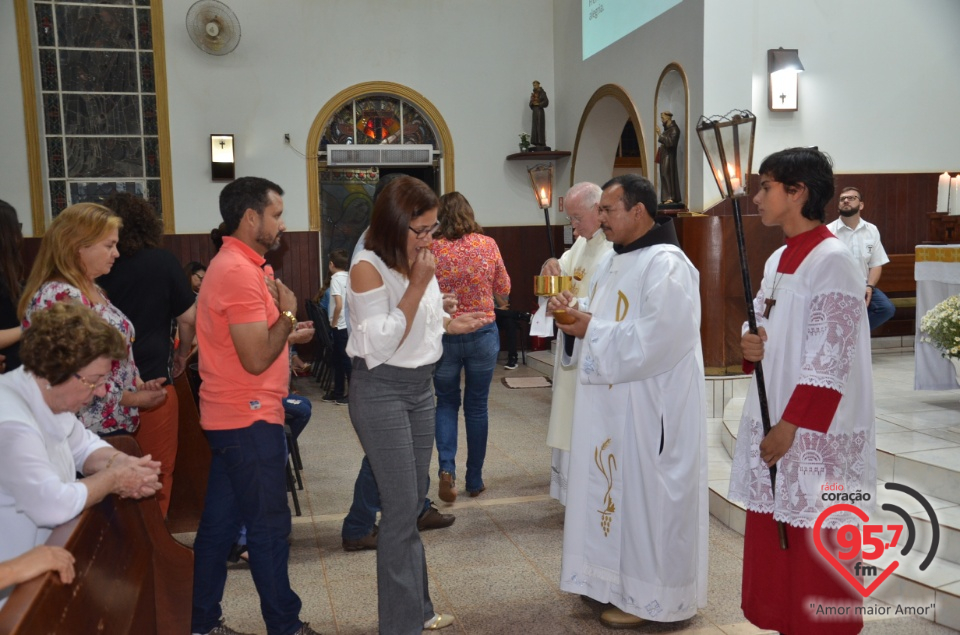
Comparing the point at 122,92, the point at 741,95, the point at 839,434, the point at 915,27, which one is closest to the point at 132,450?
the point at 839,434

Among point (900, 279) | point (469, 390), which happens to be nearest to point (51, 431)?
point (469, 390)

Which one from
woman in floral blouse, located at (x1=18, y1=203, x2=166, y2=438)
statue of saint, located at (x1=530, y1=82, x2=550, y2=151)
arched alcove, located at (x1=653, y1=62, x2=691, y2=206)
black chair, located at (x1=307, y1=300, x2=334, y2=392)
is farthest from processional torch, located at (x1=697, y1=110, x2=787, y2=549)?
statue of saint, located at (x1=530, y1=82, x2=550, y2=151)

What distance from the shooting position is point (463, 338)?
414cm

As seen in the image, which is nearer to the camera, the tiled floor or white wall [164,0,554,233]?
the tiled floor

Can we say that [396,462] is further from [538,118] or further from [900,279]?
[538,118]

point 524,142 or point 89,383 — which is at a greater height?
point 524,142

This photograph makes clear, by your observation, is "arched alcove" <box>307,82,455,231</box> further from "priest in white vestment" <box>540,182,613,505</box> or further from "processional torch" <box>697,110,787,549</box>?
"processional torch" <box>697,110,787,549</box>

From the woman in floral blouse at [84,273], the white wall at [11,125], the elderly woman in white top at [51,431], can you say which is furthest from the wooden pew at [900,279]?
the white wall at [11,125]

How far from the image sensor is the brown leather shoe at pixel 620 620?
283 centimetres

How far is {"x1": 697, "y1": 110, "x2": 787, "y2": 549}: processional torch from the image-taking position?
89.6 inches

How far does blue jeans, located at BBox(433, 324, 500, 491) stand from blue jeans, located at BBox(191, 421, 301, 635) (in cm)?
167

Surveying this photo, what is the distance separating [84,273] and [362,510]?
161 cm

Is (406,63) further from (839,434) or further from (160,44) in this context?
(839,434)

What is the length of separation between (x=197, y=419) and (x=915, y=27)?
22.6ft
